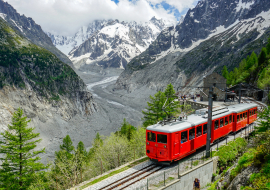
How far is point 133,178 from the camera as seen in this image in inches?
606

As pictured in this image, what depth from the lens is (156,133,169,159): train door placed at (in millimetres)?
16188

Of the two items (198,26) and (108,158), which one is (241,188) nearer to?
(108,158)

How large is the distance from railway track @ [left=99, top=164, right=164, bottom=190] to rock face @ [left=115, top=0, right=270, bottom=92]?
94.2 meters

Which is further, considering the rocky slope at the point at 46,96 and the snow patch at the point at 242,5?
the snow patch at the point at 242,5

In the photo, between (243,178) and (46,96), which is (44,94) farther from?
(243,178)

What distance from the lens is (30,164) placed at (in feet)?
61.6

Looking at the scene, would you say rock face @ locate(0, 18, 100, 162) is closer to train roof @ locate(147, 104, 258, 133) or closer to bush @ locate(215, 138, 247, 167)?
train roof @ locate(147, 104, 258, 133)

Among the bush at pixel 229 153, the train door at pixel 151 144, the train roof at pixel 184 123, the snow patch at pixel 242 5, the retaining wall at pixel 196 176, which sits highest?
the snow patch at pixel 242 5

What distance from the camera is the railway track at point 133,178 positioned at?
1443 cm

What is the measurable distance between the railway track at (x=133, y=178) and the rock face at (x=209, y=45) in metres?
94.2

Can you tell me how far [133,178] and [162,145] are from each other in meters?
3.63

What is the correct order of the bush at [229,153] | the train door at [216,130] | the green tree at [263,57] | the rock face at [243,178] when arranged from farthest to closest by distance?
the green tree at [263,57]
the train door at [216,130]
the bush at [229,153]
the rock face at [243,178]

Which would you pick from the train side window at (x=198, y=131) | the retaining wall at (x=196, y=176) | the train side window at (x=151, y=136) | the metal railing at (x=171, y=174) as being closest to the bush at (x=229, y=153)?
the retaining wall at (x=196, y=176)

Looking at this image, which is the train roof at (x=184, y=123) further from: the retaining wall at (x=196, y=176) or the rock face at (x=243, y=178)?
the rock face at (x=243, y=178)
